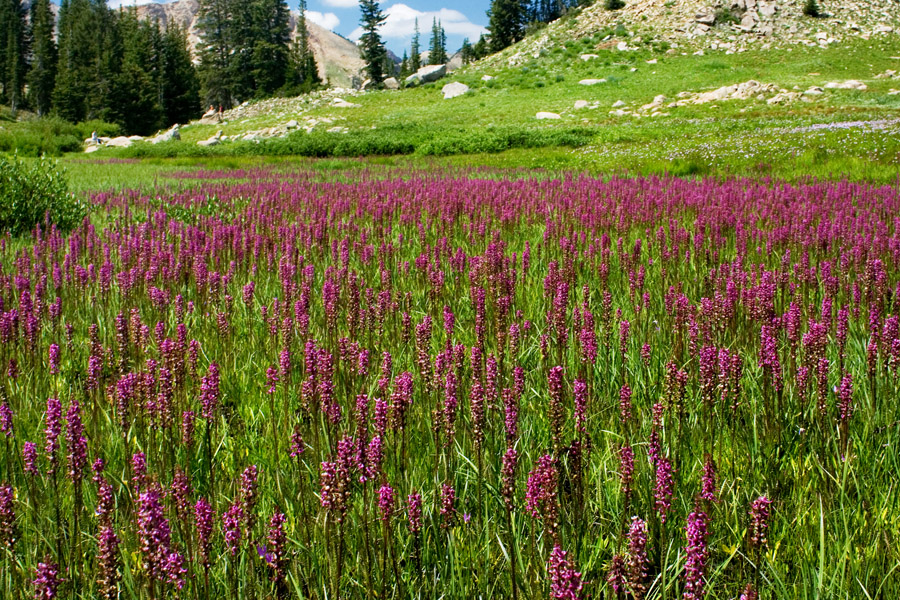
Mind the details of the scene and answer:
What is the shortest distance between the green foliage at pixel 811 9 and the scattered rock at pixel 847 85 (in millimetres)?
24442

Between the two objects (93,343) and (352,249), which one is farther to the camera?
(352,249)

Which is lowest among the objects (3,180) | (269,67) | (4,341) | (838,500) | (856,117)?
(838,500)

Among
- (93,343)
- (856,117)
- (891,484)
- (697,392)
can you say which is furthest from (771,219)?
(856,117)

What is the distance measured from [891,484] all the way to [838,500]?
245 mm

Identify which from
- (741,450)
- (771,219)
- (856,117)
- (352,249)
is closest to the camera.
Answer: (741,450)

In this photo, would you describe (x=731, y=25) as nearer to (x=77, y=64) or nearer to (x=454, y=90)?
(x=454, y=90)

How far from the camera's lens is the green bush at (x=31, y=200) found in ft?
29.5

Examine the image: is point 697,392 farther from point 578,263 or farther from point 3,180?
point 3,180

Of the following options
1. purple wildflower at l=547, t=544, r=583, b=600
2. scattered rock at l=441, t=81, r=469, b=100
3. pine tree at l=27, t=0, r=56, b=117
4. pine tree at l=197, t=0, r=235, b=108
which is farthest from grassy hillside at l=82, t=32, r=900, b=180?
pine tree at l=27, t=0, r=56, b=117

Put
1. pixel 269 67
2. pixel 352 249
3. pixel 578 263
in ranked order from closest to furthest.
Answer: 1. pixel 578 263
2. pixel 352 249
3. pixel 269 67

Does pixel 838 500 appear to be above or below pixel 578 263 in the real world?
below

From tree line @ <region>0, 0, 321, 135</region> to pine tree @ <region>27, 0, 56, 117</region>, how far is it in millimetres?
163

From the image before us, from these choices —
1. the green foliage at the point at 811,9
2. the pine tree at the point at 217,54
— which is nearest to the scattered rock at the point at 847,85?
the green foliage at the point at 811,9

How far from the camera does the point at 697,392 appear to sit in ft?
11.0
